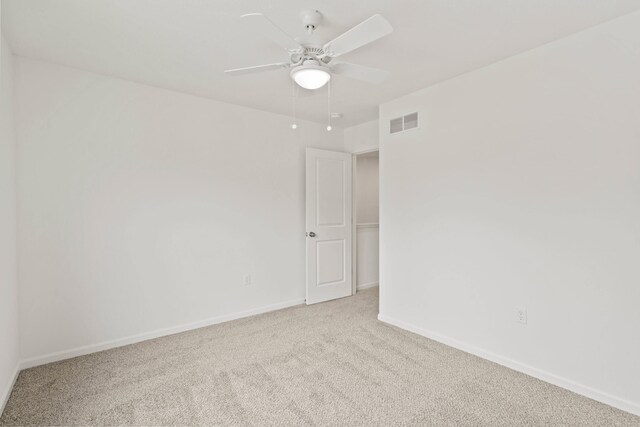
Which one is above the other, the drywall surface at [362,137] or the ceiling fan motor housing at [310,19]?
the ceiling fan motor housing at [310,19]

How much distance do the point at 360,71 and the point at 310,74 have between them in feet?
1.11

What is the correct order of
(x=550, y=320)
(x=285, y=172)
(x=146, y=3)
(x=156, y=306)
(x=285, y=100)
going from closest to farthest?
1. (x=146, y=3)
2. (x=550, y=320)
3. (x=156, y=306)
4. (x=285, y=100)
5. (x=285, y=172)

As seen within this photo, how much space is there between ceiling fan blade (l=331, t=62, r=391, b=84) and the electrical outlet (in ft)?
6.61

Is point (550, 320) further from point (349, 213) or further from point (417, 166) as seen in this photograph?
point (349, 213)

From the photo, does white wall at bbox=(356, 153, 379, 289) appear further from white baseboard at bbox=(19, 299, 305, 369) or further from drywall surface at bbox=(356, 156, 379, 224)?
white baseboard at bbox=(19, 299, 305, 369)

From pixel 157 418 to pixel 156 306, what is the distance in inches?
55.1

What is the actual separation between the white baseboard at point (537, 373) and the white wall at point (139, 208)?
1843 millimetres

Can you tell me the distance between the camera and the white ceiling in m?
1.86

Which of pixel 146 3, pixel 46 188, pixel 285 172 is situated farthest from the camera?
pixel 285 172

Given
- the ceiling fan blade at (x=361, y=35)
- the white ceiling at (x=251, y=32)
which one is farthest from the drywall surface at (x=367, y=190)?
the ceiling fan blade at (x=361, y=35)

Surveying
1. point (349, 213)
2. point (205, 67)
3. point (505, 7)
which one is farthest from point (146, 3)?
point (349, 213)

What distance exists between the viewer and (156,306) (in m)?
3.11

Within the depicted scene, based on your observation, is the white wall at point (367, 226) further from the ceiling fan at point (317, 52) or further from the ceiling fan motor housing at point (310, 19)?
the ceiling fan motor housing at point (310, 19)

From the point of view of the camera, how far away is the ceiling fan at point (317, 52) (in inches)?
64.2
